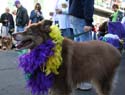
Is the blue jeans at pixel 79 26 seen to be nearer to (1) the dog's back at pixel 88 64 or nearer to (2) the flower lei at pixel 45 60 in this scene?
(1) the dog's back at pixel 88 64

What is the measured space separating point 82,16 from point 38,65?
1.84 metres

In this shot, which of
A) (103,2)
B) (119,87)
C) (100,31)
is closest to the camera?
(119,87)

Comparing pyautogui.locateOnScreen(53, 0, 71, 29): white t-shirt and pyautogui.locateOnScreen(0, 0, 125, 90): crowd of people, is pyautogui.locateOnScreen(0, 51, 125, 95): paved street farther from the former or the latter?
pyautogui.locateOnScreen(53, 0, 71, 29): white t-shirt

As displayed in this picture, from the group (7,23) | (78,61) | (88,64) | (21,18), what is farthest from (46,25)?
(7,23)

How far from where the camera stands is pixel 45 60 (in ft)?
16.3

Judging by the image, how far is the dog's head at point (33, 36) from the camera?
491 cm

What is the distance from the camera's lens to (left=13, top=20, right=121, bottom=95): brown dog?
194 inches

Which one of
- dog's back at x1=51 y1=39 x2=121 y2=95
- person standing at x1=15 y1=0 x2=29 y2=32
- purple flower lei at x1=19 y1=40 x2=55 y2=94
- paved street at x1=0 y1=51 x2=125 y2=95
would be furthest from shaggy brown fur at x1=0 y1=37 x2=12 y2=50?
purple flower lei at x1=19 y1=40 x2=55 y2=94

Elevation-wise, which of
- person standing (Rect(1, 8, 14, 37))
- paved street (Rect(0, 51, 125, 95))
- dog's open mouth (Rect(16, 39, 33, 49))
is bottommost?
paved street (Rect(0, 51, 125, 95))

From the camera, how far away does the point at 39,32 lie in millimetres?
4938

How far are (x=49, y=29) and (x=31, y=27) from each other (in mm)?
238

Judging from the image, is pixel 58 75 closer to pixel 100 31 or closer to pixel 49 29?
pixel 49 29

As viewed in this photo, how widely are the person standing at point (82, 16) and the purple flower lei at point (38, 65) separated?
1309 millimetres

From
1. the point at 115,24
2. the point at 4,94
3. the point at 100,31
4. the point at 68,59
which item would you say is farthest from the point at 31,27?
the point at 100,31
